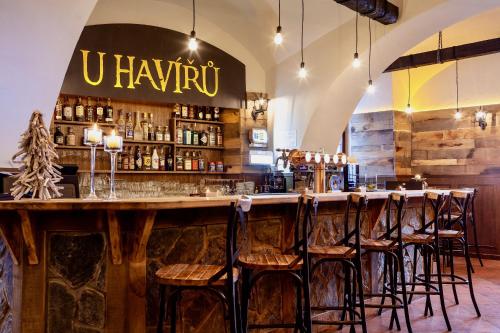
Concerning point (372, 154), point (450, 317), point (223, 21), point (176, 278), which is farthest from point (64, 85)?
point (372, 154)

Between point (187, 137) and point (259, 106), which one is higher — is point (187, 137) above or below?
below

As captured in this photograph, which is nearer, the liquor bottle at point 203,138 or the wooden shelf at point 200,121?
the wooden shelf at point 200,121

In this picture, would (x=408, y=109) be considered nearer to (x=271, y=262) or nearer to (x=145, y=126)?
(x=145, y=126)

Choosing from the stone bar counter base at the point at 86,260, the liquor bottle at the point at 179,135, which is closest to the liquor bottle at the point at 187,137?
the liquor bottle at the point at 179,135

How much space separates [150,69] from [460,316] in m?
4.41

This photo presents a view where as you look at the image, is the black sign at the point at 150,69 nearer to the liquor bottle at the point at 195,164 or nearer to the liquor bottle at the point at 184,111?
the liquor bottle at the point at 184,111

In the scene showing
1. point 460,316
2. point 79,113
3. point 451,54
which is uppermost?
point 451,54

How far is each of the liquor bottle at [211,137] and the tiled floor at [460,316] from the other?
343 centimetres

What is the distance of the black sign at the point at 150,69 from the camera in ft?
19.0

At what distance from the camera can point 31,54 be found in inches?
169

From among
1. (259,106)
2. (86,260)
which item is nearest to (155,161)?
(259,106)

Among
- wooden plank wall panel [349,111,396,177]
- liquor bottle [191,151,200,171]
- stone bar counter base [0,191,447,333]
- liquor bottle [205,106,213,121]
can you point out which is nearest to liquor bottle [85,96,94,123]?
liquor bottle [191,151,200,171]

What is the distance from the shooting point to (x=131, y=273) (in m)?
2.74

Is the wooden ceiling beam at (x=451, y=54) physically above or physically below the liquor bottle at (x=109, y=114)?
above
